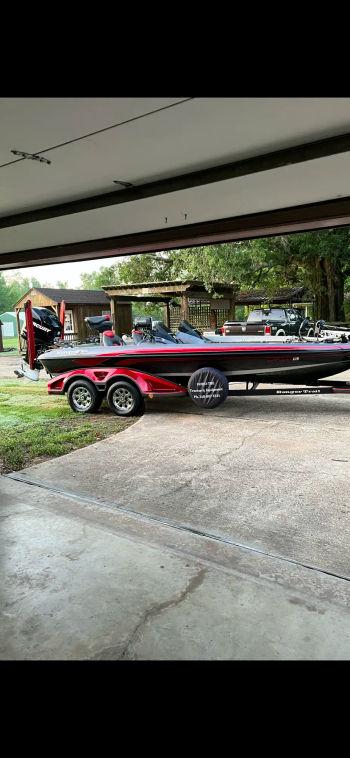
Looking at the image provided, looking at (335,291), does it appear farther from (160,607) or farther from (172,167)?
(160,607)

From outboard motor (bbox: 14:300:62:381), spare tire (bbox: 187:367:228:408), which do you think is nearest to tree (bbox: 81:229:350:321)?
outboard motor (bbox: 14:300:62:381)

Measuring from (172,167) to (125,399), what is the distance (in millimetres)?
4522

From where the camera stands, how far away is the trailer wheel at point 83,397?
290 inches

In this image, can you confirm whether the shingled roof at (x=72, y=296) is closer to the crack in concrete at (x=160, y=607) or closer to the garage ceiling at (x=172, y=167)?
the garage ceiling at (x=172, y=167)

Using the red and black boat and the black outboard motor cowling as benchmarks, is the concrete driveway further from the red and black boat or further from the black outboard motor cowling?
the black outboard motor cowling

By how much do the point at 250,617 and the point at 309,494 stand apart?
1.83 metres

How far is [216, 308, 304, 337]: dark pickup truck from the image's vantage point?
1674 centimetres

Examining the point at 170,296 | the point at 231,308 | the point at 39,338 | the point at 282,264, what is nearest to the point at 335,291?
the point at 282,264

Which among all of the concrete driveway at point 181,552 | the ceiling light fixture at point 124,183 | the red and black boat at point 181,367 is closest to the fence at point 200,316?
the red and black boat at point 181,367

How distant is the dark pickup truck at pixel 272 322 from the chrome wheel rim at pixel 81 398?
31.4 ft

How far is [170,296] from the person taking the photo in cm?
1797

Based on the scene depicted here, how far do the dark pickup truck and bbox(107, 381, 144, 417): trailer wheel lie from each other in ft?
31.4
